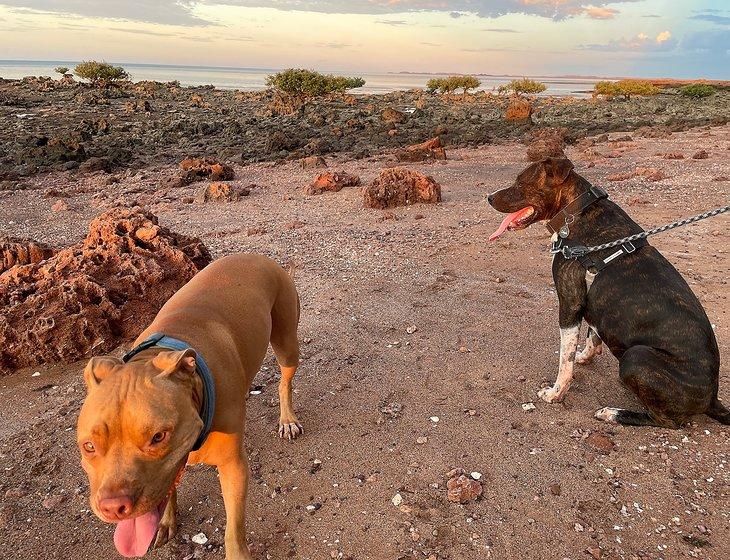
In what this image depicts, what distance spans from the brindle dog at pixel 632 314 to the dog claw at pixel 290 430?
2313 millimetres

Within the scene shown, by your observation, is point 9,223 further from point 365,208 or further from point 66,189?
point 365,208

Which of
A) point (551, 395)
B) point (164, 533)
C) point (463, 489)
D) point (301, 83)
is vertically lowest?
point (164, 533)

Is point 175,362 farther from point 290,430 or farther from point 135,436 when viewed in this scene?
point 290,430

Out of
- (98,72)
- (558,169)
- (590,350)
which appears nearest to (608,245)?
(558,169)

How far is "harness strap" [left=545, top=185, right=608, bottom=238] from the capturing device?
4871mm

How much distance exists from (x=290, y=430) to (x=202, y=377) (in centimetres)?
202

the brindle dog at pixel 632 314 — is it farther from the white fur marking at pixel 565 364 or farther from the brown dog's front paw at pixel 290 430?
the brown dog's front paw at pixel 290 430

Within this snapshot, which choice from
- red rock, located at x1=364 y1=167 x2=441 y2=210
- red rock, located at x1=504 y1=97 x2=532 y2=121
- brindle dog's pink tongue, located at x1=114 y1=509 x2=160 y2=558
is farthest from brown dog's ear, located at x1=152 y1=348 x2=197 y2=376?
red rock, located at x1=504 y1=97 x2=532 y2=121

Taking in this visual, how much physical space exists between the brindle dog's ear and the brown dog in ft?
9.38

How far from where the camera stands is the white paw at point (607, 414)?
4.58 metres

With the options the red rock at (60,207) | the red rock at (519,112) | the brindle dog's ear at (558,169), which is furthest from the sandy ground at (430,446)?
the red rock at (519,112)

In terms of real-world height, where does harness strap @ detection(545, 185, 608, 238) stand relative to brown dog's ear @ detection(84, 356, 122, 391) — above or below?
above

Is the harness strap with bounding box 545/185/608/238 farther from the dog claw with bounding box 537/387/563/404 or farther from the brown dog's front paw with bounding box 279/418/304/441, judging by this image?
the brown dog's front paw with bounding box 279/418/304/441

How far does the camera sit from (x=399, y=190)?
41.6 ft
